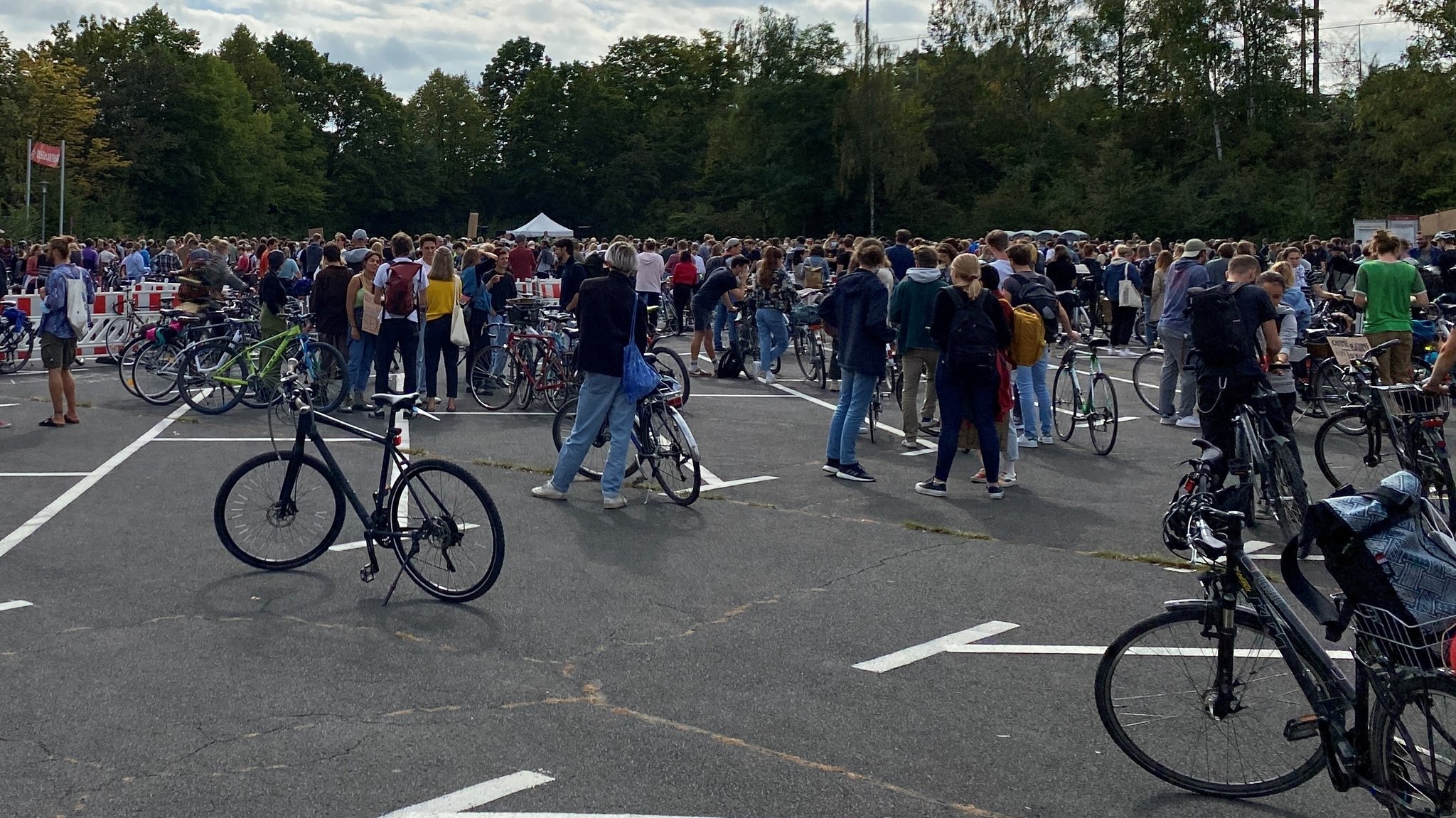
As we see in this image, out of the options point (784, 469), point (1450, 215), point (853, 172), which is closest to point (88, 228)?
→ point (853, 172)

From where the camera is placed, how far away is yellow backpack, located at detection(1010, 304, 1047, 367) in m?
11.5

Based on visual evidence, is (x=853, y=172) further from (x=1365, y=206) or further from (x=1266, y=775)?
(x=1266, y=775)

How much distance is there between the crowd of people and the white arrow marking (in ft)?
16.3

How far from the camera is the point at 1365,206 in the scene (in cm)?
5256

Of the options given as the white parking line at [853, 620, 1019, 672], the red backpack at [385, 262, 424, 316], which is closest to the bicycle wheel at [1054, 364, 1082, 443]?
the red backpack at [385, 262, 424, 316]

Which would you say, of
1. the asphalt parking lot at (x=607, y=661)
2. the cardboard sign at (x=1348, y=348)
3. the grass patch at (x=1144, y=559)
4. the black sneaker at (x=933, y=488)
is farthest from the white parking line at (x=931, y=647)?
the cardboard sign at (x=1348, y=348)

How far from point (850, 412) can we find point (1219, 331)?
3.00m

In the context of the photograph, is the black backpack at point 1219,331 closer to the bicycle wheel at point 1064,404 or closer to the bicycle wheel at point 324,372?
the bicycle wheel at point 1064,404

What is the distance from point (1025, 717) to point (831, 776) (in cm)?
101

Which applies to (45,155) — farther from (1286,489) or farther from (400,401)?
(1286,489)

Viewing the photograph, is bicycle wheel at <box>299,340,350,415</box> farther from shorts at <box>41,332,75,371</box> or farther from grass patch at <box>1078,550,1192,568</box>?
grass patch at <box>1078,550,1192,568</box>

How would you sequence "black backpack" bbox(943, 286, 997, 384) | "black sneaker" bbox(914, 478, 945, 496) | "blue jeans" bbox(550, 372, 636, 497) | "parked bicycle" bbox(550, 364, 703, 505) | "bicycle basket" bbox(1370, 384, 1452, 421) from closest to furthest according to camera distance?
"bicycle basket" bbox(1370, 384, 1452, 421)
"blue jeans" bbox(550, 372, 636, 497)
"parked bicycle" bbox(550, 364, 703, 505)
"black backpack" bbox(943, 286, 997, 384)
"black sneaker" bbox(914, 478, 945, 496)

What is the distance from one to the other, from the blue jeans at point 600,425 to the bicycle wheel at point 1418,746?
242 inches

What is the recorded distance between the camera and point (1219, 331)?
354 inches
